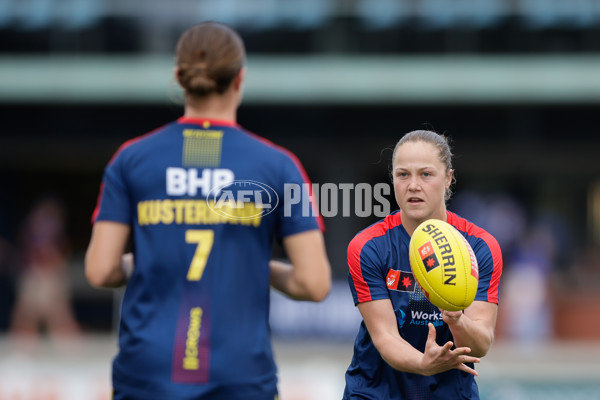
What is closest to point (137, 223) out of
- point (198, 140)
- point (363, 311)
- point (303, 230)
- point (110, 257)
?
point (110, 257)

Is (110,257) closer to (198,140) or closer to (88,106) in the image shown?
(198,140)

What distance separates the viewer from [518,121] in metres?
14.1

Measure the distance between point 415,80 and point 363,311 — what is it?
10912 mm

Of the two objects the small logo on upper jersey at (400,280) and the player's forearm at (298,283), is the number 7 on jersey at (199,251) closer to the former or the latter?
the player's forearm at (298,283)

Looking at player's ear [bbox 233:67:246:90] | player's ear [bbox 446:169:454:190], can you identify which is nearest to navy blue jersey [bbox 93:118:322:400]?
player's ear [bbox 233:67:246:90]

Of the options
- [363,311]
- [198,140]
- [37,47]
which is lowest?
[363,311]

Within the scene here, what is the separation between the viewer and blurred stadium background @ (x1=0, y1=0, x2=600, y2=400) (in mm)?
13375

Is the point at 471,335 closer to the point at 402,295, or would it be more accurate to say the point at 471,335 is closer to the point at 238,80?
the point at 402,295

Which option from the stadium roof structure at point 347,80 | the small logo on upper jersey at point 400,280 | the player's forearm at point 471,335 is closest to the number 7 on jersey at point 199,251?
the small logo on upper jersey at point 400,280

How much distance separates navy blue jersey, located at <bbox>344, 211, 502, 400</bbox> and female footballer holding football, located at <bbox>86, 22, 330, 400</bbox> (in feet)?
0.67

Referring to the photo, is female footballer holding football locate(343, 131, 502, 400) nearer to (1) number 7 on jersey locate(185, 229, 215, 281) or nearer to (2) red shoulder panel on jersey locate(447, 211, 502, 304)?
(2) red shoulder panel on jersey locate(447, 211, 502, 304)

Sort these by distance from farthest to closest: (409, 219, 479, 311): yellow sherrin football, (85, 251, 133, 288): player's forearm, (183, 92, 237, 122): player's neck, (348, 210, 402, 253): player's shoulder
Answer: (348, 210, 402, 253): player's shoulder < (183, 92, 237, 122): player's neck < (85, 251, 133, 288): player's forearm < (409, 219, 479, 311): yellow sherrin football

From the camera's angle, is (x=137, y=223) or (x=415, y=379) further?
(x=415, y=379)

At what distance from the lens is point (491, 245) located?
2.91 meters
